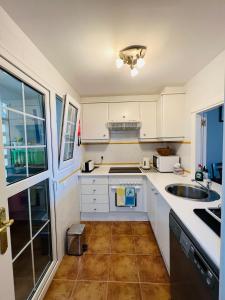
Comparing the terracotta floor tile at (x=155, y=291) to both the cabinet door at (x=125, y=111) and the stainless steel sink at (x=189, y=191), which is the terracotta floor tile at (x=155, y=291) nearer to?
the stainless steel sink at (x=189, y=191)

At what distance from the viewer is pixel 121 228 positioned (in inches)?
106

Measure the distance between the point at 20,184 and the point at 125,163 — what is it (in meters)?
2.40

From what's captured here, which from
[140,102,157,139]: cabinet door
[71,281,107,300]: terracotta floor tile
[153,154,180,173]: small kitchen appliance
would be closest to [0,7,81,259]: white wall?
[71,281,107,300]: terracotta floor tile

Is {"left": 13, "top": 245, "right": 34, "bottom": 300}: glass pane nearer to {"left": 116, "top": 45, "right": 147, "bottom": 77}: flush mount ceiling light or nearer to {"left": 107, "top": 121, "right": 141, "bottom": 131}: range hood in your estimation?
{"left": 116, "top": 45, "right": 147, "bottom": 77}: flush mount ceiling light

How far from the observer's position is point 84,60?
1.74 m

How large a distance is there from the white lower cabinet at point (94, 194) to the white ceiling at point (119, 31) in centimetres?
168

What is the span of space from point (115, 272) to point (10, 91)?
79.5 inches

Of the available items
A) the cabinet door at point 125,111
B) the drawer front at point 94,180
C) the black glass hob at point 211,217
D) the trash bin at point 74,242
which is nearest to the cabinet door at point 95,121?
the cabinet door at point 125,111

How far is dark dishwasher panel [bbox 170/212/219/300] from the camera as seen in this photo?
783 millimetres

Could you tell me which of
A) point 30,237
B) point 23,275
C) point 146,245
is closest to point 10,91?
point 30,237

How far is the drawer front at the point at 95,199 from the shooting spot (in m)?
2.82

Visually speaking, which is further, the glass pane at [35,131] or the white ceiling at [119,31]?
the glass pane at [35,131]

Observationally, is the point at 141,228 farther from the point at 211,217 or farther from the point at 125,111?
the point at 125,111

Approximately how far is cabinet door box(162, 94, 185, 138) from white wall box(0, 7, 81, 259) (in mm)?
1510
